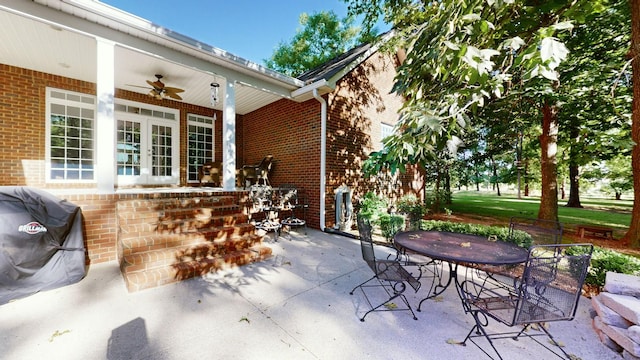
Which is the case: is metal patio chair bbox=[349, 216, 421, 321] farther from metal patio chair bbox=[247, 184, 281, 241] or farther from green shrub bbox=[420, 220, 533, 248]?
metal patio chair bbox=[247, 184, 281, 241]

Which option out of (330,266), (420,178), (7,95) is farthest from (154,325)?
(420,178)

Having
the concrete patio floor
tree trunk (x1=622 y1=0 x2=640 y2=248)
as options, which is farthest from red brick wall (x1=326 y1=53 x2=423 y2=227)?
tree trunk (x1=622 y1=0 x2=640 y2=248)

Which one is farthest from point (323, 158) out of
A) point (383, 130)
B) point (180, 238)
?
point (180, 238)

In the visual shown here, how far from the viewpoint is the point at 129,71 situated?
539 centimetres

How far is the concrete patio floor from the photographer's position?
2051 mm

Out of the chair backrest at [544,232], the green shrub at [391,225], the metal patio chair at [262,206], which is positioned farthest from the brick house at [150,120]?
the chair backrest at [544,232]

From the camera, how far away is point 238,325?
7.86ft

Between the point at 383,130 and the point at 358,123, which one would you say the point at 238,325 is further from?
the point at 383,130

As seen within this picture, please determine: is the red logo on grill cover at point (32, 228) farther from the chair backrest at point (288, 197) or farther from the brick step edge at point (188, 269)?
the chair backrest at point (288, 197)

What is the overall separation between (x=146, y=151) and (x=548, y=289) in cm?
869

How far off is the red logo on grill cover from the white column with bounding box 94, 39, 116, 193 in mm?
901

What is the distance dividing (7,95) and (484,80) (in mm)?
8888

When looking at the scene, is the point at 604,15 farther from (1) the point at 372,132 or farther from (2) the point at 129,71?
(2) the point at 129,71

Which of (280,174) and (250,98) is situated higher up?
(250,98)
